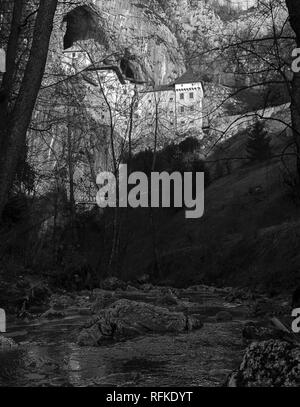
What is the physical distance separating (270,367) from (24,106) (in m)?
4.46

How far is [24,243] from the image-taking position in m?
19.9

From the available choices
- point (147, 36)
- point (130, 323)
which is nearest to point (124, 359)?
point (130, 323)

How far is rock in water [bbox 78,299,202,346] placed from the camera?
6129mm

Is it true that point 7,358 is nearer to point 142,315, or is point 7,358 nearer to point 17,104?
point 142,315

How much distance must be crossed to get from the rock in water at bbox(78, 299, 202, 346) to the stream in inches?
7.2

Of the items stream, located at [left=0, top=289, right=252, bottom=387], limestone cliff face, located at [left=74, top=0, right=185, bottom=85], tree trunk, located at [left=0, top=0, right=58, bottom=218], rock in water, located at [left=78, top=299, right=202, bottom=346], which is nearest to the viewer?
stream, located at [left=0, top=289, right=252, bottom=387]

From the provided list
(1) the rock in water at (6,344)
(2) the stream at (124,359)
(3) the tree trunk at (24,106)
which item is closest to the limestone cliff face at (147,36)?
(3) the tree trunk at (24,106)

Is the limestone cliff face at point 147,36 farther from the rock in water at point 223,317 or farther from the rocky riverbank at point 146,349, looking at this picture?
the rocky riverbank at point 146,349

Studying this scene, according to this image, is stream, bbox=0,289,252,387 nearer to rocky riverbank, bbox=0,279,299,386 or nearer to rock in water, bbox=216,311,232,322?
rocky riverbank, bbox=0,279,299,386

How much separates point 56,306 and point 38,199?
1310 centimetres

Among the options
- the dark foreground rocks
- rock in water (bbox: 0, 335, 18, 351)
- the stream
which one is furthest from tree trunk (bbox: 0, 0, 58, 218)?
the dark foreground rocks

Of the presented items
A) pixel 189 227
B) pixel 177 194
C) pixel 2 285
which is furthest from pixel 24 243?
pixel 177 194

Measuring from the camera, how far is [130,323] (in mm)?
6637

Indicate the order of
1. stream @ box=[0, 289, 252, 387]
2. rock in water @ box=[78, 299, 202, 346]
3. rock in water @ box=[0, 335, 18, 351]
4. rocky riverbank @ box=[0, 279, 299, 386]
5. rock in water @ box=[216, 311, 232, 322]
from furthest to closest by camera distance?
rock in water @ box=[216, 311, 232, 322]
rock in water @ box=[78, 299, 202, 346]
rock in water @ box=[0, 335, 18, 351]
stream @ box=[0, 289, 252, 387]
rocky riverbank @ box=[0, 279, 299, 386]
